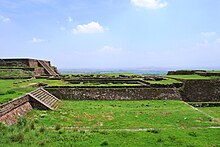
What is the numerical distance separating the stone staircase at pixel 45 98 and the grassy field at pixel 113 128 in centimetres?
97

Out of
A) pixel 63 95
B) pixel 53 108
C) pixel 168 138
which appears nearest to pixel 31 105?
pixel 53 108

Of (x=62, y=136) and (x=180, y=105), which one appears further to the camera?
(x=180, y=105)

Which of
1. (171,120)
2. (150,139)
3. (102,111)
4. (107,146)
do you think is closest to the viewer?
(107,146)

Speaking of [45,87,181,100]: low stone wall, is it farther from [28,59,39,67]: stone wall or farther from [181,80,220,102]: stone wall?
[28,59,39,67]: stone wall

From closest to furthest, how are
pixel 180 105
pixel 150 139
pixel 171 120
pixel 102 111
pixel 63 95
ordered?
pixel 150 139, pixel 171 120, pixel 102 111, pixel 180 105, pixel 63 95

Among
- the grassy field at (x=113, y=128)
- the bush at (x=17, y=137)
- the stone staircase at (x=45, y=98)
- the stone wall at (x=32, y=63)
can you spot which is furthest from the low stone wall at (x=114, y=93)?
the stone wall at (x=32, y=63)

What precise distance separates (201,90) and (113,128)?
15.5m

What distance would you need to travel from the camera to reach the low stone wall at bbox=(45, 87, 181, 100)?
22.1 metres

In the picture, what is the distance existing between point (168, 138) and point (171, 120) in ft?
13.0

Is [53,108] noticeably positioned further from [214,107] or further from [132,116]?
[214,107]

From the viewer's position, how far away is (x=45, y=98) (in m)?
19.5

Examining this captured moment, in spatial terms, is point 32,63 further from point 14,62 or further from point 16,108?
point 16,108

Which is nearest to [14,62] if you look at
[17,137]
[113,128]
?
[113,128]

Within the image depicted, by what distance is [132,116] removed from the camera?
1548 cm
